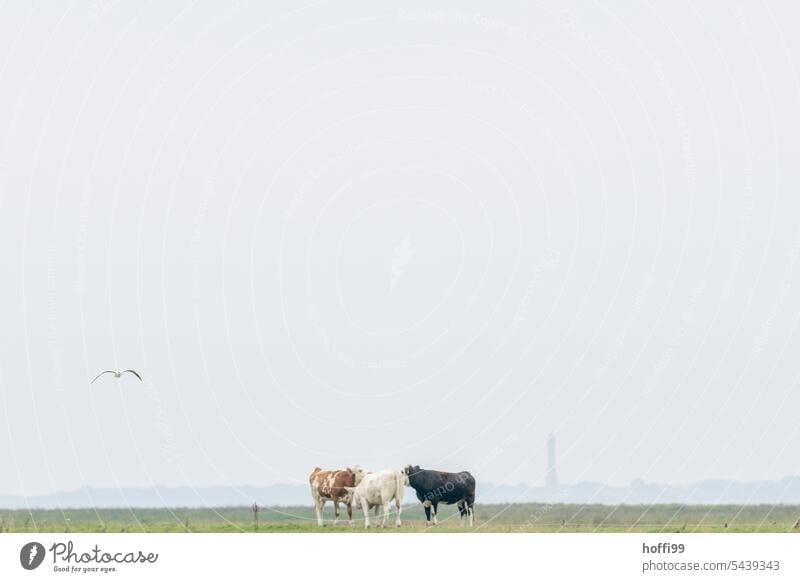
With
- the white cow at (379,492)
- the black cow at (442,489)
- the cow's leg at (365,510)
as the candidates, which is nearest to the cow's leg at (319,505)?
the white cow at (379,492)

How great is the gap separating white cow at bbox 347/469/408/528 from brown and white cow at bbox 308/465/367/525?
0.77 feet

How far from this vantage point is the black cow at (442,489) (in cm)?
6169

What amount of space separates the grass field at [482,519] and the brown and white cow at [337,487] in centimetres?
40

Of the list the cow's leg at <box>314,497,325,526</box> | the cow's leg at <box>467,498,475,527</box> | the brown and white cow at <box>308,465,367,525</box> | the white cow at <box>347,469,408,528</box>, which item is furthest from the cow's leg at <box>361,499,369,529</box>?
the cow's leg at <box>467,498,475,527</box>

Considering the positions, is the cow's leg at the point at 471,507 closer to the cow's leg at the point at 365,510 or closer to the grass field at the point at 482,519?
the grass field at the point at 482,519

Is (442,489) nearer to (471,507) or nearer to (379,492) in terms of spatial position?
(471,507)

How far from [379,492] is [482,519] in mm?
3549

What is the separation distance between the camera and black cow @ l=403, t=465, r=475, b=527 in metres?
61.7

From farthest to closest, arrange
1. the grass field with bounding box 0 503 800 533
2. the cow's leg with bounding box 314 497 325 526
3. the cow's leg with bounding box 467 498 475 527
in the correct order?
the cow's leg with bounding box 467 498 475 527, the cow's leg with bounding box 314 497 325 526, the grass field with bounding box 0 503 800 533

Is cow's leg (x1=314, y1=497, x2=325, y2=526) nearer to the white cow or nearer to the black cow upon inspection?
the white cow

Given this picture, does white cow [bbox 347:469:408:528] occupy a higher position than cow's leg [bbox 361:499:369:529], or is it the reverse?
white cow [bbox 347:469:408:528]
